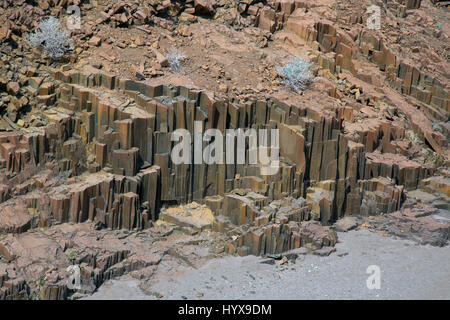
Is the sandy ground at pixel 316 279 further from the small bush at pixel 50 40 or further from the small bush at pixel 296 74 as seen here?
the small bush at pixel 50 40

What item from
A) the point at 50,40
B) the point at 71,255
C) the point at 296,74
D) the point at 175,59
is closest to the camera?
the point at 71,255

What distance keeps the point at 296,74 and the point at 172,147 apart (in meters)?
5.08

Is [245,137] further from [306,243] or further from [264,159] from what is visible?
[306,243]

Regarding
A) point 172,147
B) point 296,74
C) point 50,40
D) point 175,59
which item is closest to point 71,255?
point 172,147

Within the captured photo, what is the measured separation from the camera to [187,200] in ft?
64.1

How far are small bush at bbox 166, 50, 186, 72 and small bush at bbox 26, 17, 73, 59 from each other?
2972 mm

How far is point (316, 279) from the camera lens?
17.8 m

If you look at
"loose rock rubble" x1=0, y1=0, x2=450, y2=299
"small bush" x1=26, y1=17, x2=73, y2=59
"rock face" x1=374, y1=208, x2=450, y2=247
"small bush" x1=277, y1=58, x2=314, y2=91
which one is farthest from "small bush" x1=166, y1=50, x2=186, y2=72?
"rock face" x1=374, y1=208, x2=450, y2=247

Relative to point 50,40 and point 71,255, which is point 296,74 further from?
point 71,255

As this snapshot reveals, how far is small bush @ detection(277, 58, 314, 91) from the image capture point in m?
21.4

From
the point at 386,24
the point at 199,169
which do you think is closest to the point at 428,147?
the point at 386,24

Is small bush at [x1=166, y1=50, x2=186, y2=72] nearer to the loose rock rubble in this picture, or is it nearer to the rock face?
the loose rock rubble

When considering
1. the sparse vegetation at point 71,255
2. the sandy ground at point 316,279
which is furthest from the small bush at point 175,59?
the sparse vegetation at point 71,255

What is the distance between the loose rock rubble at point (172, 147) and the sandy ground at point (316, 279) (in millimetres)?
477
